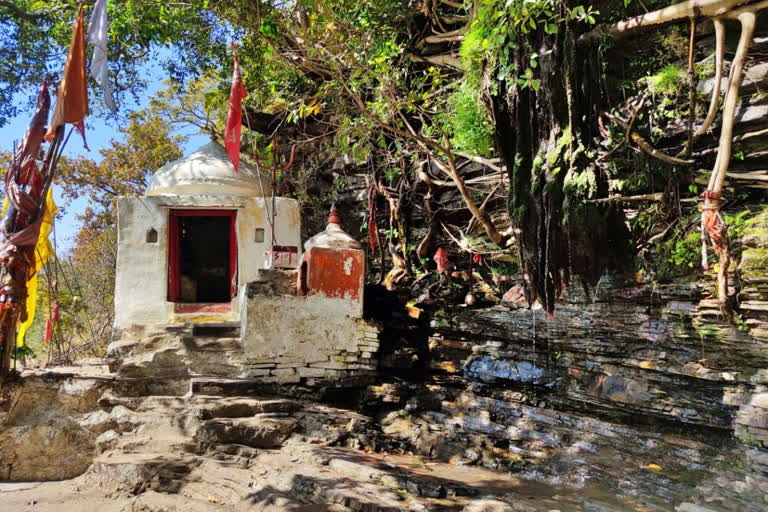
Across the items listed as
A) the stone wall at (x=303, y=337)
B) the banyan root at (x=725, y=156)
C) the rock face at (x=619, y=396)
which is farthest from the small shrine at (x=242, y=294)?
the banyan root at (x=725, y=156)

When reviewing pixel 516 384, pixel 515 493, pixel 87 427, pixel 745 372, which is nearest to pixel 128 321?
pixel 87 427

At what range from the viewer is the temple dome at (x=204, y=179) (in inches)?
352

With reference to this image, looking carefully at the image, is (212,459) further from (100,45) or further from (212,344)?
(100,45)

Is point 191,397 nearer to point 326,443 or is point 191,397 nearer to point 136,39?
point 326,443

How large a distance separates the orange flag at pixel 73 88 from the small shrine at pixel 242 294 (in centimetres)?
213

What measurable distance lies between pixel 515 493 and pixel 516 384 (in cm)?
209

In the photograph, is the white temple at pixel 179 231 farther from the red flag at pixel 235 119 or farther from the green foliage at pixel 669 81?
the green foliage at pixel 669 81

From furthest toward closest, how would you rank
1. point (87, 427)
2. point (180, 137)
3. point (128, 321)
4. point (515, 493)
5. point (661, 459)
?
1. point (180, 137)
2. point (128, 321)
3. point (87, 427)
4. point (661, 459)
5. point (515, 493)

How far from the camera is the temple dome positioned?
8.95 metres

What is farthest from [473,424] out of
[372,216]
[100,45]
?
[100,45]

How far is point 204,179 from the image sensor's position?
29.4 ft

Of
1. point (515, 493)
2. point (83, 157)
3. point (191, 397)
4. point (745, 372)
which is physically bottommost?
point (515, 493)

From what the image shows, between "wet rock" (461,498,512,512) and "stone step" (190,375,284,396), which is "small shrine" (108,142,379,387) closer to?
"stone step" (190,375,284,396)

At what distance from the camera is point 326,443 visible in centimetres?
514
